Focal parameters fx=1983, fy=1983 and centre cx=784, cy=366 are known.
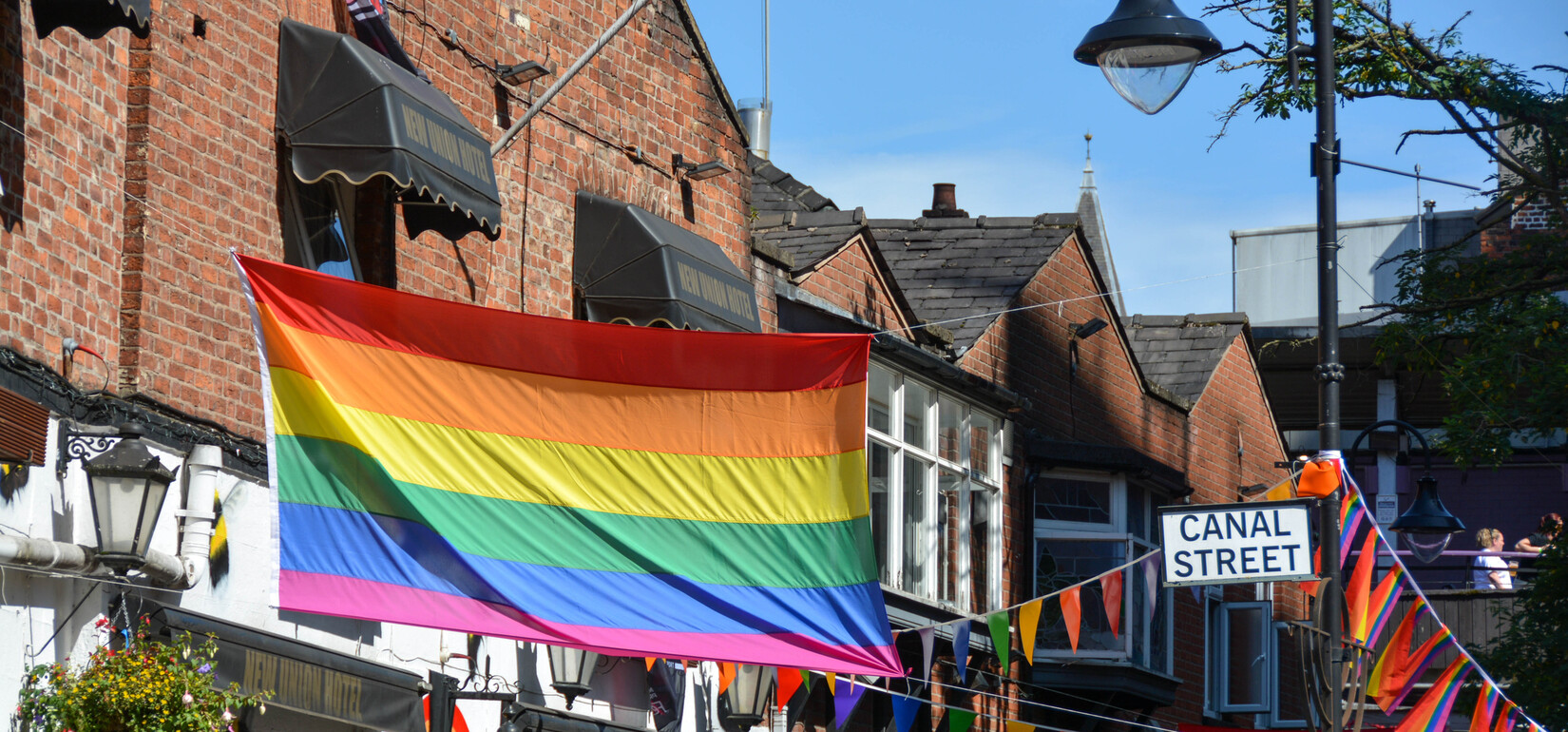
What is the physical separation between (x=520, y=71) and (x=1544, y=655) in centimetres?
1048

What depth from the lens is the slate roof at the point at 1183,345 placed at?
27984 millimetres

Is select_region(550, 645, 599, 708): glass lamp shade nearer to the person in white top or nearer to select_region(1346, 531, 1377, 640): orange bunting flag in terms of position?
select_region(1346, 531, 1377, 640): orange bunting flag

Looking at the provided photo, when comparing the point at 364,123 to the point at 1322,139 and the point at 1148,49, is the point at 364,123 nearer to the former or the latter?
the point at 1148,49

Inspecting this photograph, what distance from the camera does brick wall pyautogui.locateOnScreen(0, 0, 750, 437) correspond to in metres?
9.42

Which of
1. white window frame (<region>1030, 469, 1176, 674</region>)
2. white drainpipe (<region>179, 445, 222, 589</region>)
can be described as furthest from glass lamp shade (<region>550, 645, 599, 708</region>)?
white window frame (<region>1030, 469, 1176, 674</region>)

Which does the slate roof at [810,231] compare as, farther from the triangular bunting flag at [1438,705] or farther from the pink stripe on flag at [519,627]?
the pink stripe on flag at [519,627]

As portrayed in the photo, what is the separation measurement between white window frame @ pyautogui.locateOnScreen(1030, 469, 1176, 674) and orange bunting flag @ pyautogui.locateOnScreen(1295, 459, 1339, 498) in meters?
10.6

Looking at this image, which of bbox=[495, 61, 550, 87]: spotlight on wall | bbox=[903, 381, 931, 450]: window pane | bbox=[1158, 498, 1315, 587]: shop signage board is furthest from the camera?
bbox=[903, 381, 931, 450]: window pane

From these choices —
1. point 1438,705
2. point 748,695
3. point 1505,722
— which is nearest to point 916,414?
point 748,695

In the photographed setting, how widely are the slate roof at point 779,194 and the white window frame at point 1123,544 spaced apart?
4.25 m

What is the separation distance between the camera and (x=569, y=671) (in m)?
13.8

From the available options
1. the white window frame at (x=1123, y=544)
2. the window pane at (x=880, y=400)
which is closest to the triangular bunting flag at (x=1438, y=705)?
the window pane at (x=880, y=400)

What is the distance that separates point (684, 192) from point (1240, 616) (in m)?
13.7

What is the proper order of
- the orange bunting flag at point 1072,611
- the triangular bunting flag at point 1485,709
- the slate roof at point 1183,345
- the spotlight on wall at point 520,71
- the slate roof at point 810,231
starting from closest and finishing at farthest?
the spotlight on wall at point 520,71 < the triangular bunting flag at point 1485,709 < the orange bunting flag at point 1072,611 < the slate roof at point 810,231 < the slate roof at point 1183,345
